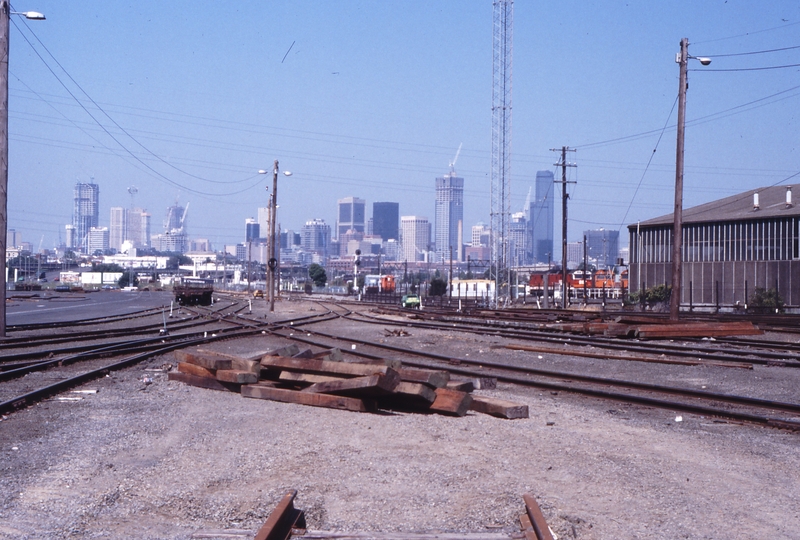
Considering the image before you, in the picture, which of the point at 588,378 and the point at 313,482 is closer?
the point at 313,482

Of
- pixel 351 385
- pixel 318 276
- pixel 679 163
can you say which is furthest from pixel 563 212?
pixel 318 276

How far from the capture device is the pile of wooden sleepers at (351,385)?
914 centimetres

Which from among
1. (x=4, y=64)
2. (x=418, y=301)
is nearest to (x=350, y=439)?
(x=4, y=64)

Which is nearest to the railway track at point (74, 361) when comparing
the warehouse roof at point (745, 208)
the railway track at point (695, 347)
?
the railway track at point (695, 347)

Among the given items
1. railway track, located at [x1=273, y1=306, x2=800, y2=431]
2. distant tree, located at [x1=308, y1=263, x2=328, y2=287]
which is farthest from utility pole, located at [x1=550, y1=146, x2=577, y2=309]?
distant tree, located at [x1=308, y1=263, x2=328, y2=287]

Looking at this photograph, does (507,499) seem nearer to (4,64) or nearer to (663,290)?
(4,64)

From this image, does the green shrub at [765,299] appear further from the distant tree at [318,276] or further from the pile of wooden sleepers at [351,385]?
the distant tree at [318,276]

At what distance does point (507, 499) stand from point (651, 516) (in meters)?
1.03

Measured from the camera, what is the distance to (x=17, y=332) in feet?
78.9

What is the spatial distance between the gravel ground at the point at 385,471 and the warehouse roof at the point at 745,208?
53.1m

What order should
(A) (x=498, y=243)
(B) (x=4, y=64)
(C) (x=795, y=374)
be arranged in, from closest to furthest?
1. (C) (x=795, y=374)
2. (B) (x=4, y=64)
3. (A) (x=498, y=243)

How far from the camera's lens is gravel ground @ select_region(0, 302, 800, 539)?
5.35m

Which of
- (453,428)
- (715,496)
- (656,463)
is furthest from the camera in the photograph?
(453,428)

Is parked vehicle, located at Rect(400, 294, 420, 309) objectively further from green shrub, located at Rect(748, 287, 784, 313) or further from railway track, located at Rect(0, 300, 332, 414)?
railway track, located at Rect(0, 300, 332, 414)
